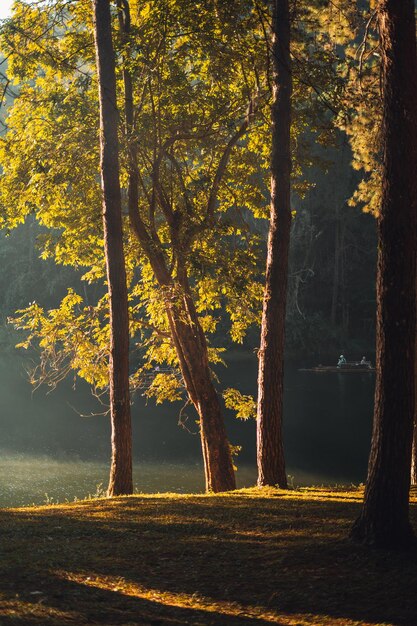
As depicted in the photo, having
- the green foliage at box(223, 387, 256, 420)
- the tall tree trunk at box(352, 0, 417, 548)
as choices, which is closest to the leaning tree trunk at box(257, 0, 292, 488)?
the green foliage at box(223, 387, 256, 420)

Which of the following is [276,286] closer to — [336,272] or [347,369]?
[347,369]

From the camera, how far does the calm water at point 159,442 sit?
2053 cm

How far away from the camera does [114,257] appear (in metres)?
10.7

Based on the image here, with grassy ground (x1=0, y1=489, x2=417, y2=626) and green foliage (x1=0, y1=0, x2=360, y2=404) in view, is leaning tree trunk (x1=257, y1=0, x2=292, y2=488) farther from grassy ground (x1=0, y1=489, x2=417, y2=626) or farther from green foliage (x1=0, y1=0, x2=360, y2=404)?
grassy ground (x1=0, y1=489, x2=417, y2=626)

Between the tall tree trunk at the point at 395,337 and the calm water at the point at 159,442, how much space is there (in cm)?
1137

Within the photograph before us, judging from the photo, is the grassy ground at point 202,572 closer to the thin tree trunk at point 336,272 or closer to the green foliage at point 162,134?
the green foliage at point 162,134

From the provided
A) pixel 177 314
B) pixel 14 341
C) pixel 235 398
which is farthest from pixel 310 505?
pixel 14 341

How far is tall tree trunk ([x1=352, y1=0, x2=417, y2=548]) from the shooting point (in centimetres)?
541

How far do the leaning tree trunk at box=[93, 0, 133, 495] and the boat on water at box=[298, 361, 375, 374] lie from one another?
31.2 meters

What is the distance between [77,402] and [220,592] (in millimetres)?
31421

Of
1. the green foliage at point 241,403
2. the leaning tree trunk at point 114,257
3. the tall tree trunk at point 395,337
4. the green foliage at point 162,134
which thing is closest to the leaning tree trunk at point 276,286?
the green foliage at point 162,134

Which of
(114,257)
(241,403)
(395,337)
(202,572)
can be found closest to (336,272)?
(241,403)

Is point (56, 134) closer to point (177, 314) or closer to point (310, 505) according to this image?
point (177, 314)

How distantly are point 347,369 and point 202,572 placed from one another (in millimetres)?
36900
